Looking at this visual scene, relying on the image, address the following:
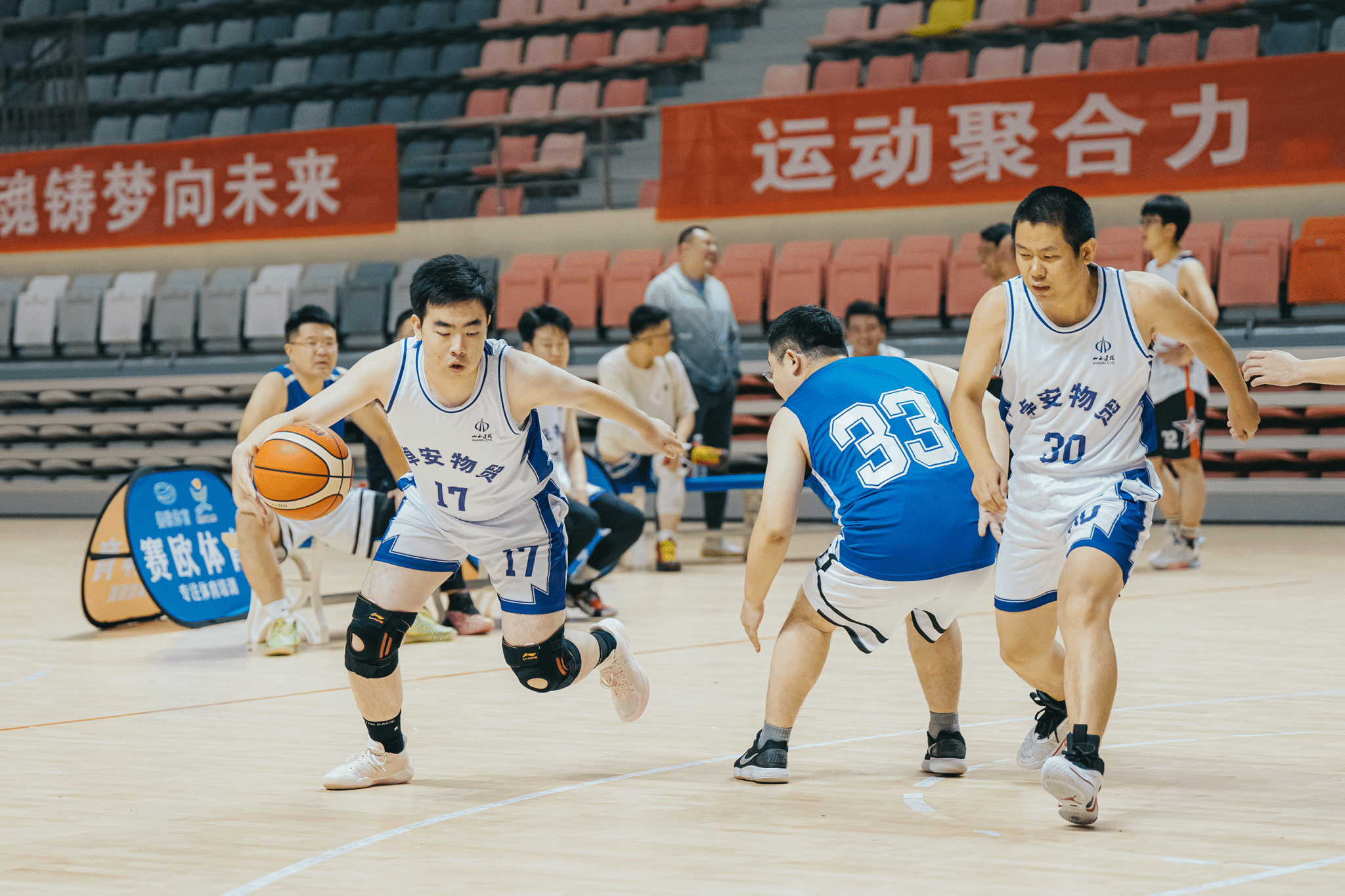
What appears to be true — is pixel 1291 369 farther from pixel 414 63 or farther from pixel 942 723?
pixel 414 63

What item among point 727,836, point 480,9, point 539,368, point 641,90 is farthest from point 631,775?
point 480,9

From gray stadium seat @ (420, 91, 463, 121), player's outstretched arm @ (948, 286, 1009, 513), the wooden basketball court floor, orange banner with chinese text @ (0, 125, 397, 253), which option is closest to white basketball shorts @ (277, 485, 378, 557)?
the wooden basketball court floor

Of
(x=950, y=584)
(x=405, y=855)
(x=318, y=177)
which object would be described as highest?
(x=318, y=177)

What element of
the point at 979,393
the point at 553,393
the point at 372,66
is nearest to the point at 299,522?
the point at 553,393

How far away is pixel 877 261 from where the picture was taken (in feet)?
34.3

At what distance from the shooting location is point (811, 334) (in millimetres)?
3480

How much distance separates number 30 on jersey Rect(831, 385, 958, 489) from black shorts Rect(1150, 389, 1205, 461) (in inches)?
164

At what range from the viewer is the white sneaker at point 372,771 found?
338 cm

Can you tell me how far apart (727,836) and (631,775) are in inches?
24.1

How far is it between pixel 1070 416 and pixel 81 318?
37.7 ft

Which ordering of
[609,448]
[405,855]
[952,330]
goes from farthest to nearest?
[952,330] → [609,448] → [405,855]

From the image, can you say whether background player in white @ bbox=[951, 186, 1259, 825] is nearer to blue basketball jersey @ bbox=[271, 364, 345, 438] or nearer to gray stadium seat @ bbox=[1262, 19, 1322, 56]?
blue basketball jersey @ bbox=[271, 364, 345, 438]

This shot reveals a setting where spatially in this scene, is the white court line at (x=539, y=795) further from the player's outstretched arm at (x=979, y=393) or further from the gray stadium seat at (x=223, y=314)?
the gray stadium seat at (x=223, y=314)

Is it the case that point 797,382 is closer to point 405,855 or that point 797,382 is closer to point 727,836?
point 727,836
